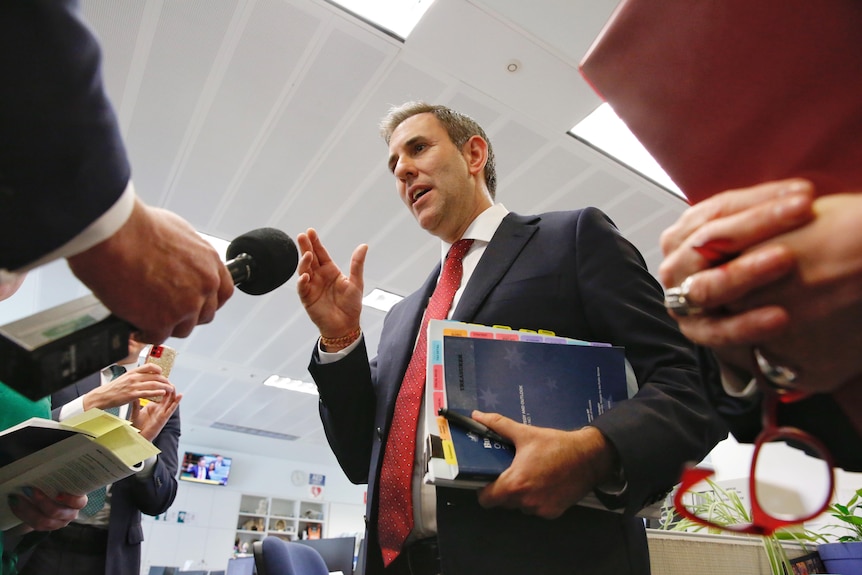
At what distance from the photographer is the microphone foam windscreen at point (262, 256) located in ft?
3.04

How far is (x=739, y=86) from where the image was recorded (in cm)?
46

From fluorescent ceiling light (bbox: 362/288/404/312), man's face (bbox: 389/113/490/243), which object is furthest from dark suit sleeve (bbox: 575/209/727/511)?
fluorescent ceiling light (bbox: 362/288/404/312)

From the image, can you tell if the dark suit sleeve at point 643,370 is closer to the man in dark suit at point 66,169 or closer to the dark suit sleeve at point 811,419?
the dark suit sleeve at point 811,419

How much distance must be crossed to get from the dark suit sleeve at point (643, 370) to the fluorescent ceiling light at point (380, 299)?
431 cm

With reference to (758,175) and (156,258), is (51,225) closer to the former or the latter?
(156,258)

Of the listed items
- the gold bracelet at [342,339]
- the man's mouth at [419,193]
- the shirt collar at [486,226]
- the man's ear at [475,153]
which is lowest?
the gold bracelet at [342,339]

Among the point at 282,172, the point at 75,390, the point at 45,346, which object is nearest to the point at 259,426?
the point at 282,172

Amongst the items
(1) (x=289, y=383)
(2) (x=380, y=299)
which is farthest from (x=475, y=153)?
(1) (x=289, y=383)

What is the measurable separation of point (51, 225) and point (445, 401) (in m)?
0.54

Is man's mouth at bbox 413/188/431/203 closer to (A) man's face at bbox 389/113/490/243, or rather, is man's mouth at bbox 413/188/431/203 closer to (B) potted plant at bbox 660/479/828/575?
(A) man's face at bbox 389/113/490/243

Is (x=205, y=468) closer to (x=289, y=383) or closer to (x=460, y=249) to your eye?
(x=289, y=383)

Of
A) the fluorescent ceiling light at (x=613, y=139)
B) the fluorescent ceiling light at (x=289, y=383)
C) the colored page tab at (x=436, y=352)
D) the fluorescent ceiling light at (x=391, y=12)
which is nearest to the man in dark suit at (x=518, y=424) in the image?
the colored page tab at (x=436, y=352)

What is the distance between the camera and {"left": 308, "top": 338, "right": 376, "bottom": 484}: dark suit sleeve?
1.16 meters

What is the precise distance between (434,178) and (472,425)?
0.89 metres
